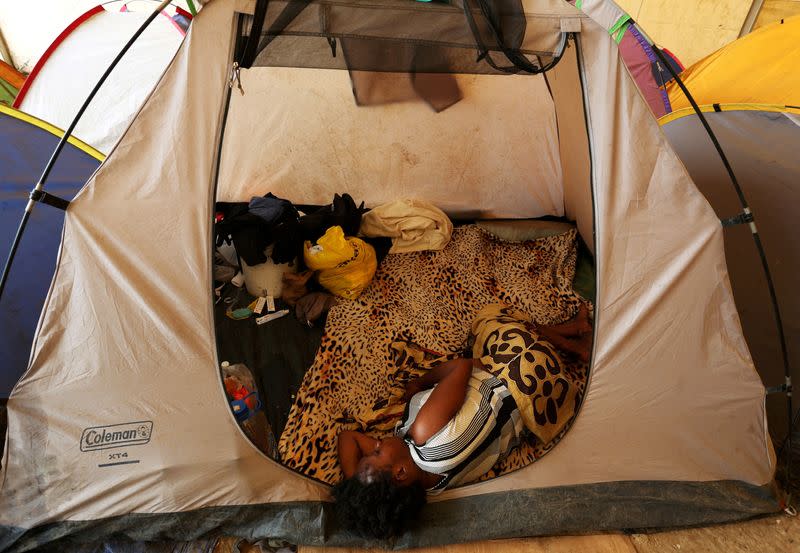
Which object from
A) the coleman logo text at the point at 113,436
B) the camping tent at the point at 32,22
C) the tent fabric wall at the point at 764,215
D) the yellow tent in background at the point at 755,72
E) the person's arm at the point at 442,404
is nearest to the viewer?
the coleman logo text at the point at 113,436

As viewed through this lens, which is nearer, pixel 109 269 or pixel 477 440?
pixel 109 269

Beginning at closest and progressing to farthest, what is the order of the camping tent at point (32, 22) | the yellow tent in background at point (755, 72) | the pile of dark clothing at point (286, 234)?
the pile of dark clothing at point (286, 234)
the yellow tent in background at point (755, 72)
the camping tent at point (32, 22)

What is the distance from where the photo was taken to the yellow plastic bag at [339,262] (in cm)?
205

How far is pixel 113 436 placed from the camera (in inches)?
51.7

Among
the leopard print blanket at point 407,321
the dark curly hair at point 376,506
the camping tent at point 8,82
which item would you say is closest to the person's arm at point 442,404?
the dark curly hair at point 376,506

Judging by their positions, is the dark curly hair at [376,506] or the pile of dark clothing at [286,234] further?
the pile of dark clothing at [286,234]

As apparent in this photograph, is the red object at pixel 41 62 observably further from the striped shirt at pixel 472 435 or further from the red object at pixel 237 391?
the striped shirt at pixel 472 435

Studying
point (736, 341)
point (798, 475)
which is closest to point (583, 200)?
point (736, 341)

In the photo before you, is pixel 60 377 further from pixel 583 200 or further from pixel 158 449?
pixel 583 200

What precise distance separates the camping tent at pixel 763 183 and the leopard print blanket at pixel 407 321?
550 millimetres

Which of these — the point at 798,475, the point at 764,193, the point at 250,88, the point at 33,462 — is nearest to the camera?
the point at 33,462

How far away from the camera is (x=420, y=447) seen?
1.41 metres

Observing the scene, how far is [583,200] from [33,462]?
202 cm

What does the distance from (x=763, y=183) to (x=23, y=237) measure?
2284 millimetres
